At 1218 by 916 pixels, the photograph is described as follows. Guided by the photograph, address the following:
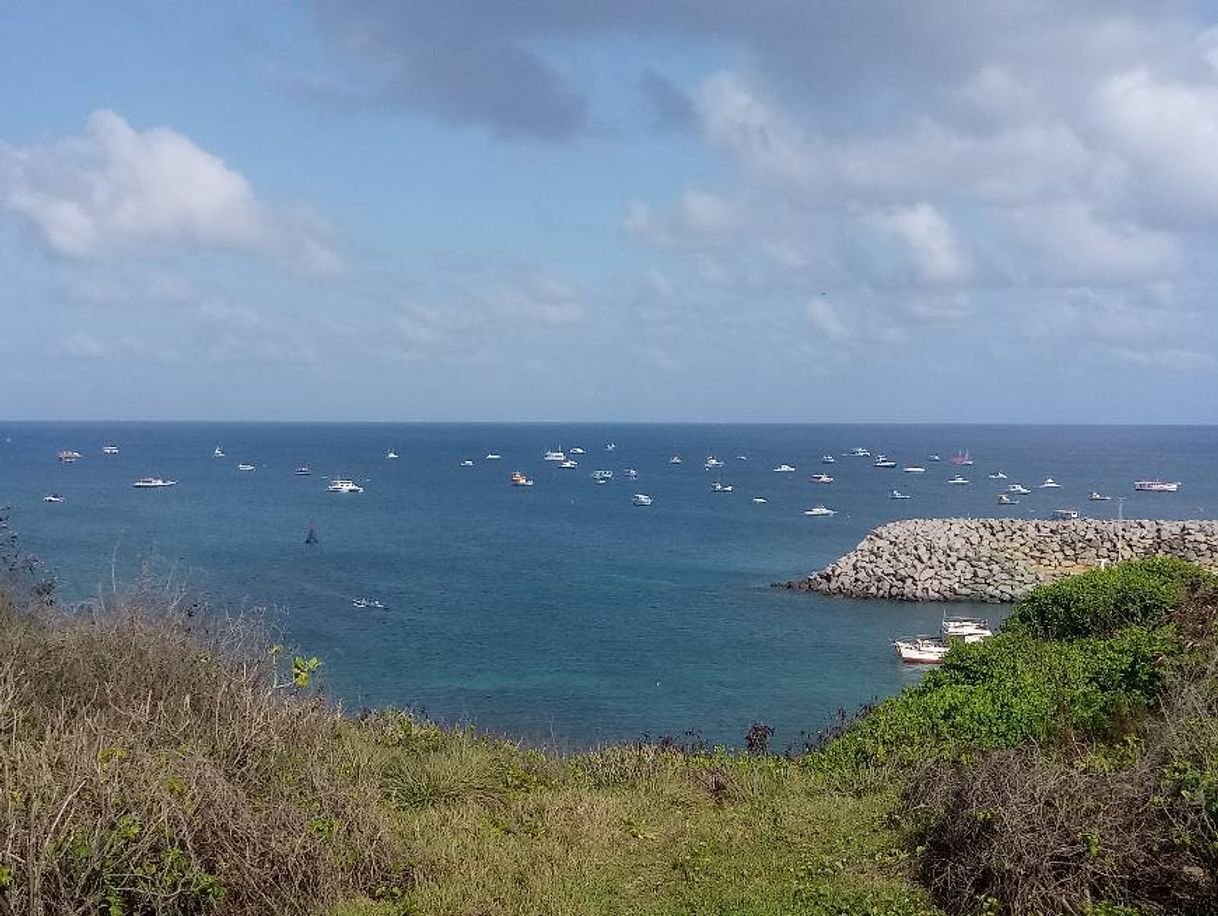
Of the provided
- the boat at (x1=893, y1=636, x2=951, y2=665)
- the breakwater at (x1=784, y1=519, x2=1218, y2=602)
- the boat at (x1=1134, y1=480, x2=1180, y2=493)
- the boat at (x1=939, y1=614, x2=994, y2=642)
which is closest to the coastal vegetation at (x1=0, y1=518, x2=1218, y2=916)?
the boat at (x1=893, y1=636, x2=951, y2=665)

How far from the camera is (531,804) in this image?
9773mm

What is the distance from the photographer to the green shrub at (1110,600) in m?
15.9

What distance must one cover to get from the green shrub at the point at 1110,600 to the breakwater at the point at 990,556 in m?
26.4

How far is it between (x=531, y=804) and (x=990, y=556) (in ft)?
135

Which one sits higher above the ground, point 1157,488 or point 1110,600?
point 1110,600

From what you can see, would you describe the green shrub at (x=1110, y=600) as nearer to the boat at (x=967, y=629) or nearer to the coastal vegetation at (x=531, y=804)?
the coastal vegetation at (x=531, y=804)

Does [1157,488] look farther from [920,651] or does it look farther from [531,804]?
[531,804]

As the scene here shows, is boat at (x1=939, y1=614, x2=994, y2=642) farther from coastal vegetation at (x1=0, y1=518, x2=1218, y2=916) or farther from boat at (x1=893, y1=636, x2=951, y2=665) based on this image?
coastal vegetation at (x1=0, y1=518, x2=1218, y2=916)

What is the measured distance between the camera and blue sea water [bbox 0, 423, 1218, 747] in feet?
94.1

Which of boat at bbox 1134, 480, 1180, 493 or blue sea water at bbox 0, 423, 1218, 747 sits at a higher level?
boat at bbox 1134, 480, 1180, 493

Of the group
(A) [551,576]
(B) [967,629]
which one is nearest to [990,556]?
(B) [967,629]

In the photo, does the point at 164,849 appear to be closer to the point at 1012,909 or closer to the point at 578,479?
the point at 1012,909

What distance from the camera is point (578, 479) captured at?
4663 inches

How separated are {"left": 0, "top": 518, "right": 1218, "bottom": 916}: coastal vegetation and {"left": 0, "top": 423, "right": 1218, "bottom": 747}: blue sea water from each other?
9103 millimetres
